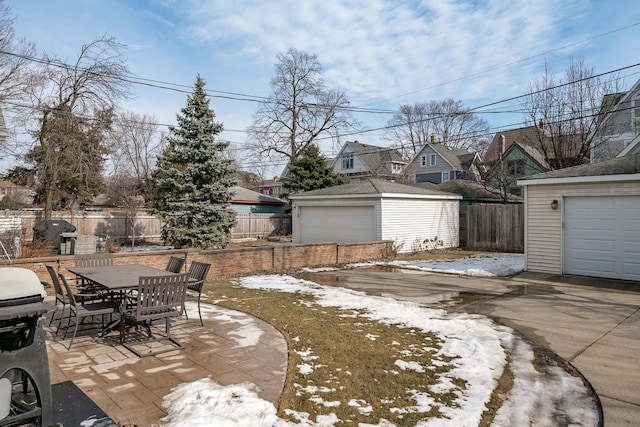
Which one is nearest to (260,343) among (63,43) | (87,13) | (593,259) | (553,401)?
(553,401)

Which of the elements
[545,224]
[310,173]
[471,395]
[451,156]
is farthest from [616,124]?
[471,395]

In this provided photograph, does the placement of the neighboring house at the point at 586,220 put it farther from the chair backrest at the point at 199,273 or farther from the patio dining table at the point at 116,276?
the patio dining table at the point at 116,276

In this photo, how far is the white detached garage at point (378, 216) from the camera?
1659cm

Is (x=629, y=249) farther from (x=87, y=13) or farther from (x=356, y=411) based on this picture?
(x=87, y=13)

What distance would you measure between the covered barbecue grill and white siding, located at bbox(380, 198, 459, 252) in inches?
565

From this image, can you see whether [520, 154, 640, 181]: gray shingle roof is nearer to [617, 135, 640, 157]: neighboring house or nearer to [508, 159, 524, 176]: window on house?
[617, 135, 640, 157]: neighboring house

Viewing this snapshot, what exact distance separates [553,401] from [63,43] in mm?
19225

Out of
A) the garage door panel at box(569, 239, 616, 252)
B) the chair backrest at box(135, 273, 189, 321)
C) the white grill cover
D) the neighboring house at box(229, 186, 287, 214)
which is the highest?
the neighboring house at box(229, 186, 287, 214)

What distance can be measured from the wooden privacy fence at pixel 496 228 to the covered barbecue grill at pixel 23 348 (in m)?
18.2

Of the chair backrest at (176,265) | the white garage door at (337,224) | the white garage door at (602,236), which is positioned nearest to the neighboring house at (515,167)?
the white garage door at (337,224)

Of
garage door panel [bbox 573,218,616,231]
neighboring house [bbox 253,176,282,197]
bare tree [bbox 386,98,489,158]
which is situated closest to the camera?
garage door panel [bbox 573,218,616,231]

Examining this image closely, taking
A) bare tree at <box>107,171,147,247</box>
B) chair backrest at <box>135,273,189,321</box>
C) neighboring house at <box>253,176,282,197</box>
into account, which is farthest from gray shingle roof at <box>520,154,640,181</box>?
neighboring house at <box>253,176,282,197</box>

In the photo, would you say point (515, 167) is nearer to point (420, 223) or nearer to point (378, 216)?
point (420, 223)

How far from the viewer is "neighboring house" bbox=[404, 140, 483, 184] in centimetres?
3594
